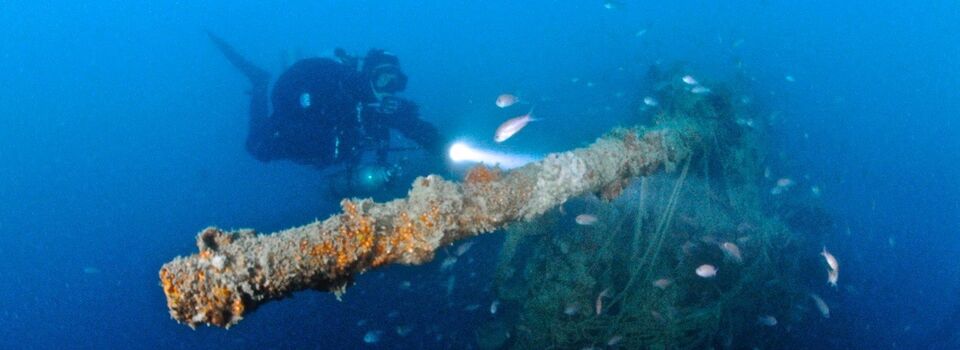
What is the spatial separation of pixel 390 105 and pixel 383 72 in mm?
694

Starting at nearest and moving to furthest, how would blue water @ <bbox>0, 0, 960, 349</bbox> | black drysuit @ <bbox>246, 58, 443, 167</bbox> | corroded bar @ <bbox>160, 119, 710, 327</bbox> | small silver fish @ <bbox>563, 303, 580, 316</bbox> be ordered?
corroded bar @ <bbox>160, 119, 710, 327</bbox> → small silver fish @ <bbox>563, 303, 580, 316</bbox> → black drysuit @ <bbox>246, 58, 443, 167</bbox> → blue water @ <bbox>0, 0, 960, 349</bbox>

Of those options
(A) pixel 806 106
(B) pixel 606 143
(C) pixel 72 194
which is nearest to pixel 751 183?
(B) pixel 606 143

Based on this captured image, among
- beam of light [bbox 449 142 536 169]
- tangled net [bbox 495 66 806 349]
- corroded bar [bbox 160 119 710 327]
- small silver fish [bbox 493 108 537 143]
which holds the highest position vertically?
beam of light [bbox 449 142 536 169]

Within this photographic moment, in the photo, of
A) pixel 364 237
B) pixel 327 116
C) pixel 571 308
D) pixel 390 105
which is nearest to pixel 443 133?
pixel 390 105

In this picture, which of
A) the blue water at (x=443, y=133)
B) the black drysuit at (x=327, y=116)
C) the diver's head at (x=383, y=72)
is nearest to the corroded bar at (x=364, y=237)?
the black drysuit at (x=327, y=116)

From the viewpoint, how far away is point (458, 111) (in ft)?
142

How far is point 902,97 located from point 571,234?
75.6 metres

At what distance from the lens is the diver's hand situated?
7715 mm

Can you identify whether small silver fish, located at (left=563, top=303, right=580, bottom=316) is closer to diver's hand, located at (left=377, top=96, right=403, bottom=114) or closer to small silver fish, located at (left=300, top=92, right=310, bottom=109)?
diver's hand, located at (left=377, top=96, right=403, bottom=114)

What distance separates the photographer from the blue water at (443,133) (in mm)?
15383

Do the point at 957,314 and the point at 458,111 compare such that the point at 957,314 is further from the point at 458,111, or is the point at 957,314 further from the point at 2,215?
the point at 2,215

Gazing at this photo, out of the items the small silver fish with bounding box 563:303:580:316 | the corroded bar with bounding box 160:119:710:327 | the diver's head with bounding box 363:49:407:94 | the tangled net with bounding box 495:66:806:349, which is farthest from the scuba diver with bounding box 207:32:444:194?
the corroded bar with bounding box 160:119:710:327

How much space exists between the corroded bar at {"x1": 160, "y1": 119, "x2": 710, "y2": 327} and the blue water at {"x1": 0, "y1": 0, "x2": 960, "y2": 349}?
7544 mm

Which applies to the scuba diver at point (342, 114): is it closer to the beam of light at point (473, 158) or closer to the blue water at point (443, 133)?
the beam of light at point (473, 158)
